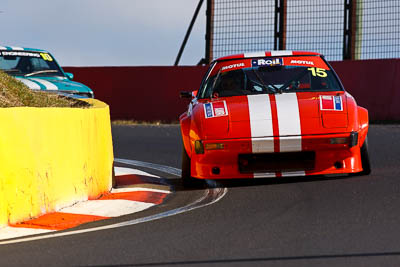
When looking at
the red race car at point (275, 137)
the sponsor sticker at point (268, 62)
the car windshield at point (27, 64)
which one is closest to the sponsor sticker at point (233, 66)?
the sponsor sticker at point (268, 62)

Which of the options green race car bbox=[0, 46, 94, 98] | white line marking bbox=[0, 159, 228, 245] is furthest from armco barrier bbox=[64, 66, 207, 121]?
white line marking bbox=[0, 159, 228, 245]

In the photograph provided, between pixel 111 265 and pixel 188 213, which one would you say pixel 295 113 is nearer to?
pixel 188 213

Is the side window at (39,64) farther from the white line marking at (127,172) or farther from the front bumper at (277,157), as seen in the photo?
the front bumper at (277,157)

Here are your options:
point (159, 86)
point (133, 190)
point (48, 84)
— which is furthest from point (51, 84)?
point (133, 190)

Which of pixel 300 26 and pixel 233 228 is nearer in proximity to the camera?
pixel 233 228

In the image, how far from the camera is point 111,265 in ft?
16.0

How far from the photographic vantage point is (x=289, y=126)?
8.04 meters

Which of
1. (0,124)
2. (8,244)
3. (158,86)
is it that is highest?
(0,124)

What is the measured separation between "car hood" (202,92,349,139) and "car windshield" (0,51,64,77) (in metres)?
7.54

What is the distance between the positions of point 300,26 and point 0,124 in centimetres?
1152

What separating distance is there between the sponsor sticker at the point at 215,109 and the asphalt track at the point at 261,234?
27.5 inches

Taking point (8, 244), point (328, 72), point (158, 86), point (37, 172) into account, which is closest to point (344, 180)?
point (328, 72)

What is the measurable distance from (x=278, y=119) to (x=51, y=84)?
701 cm

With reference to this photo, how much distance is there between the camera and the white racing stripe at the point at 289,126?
8.00 meters
